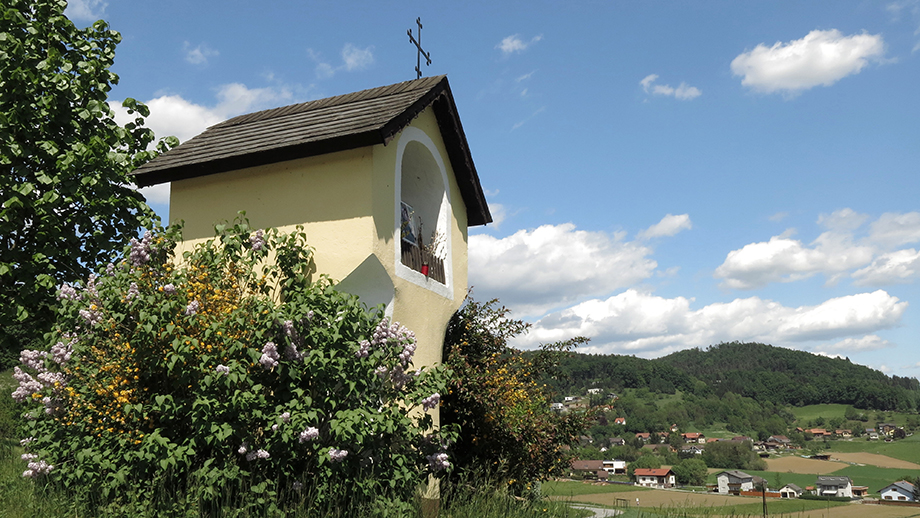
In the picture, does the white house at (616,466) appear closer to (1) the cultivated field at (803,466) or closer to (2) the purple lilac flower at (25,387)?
(1) the cultivated field at (803,466)

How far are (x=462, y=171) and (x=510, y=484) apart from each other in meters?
5.75

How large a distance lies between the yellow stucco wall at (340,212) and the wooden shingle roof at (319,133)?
0.21 metres

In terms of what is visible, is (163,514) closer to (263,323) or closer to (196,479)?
(196,479)

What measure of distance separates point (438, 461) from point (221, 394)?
2746 millimetres

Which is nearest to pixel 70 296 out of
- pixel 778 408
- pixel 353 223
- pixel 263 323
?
pixel 263 323

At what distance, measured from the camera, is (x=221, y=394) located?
6.55 metres

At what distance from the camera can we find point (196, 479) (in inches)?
250

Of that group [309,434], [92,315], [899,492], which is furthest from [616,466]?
[92,315]

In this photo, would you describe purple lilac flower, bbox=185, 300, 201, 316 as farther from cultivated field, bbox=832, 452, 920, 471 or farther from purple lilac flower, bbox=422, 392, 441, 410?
cultivated field, bbox=832, 452, 920, 471

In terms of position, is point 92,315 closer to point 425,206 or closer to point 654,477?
point 425,206

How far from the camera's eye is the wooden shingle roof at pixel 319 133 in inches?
330

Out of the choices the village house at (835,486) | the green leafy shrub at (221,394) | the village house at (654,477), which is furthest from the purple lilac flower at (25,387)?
the village house at (654,477)

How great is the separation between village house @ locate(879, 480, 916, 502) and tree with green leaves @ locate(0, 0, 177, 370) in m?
94.9

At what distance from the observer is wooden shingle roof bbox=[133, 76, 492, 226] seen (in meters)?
8.38
